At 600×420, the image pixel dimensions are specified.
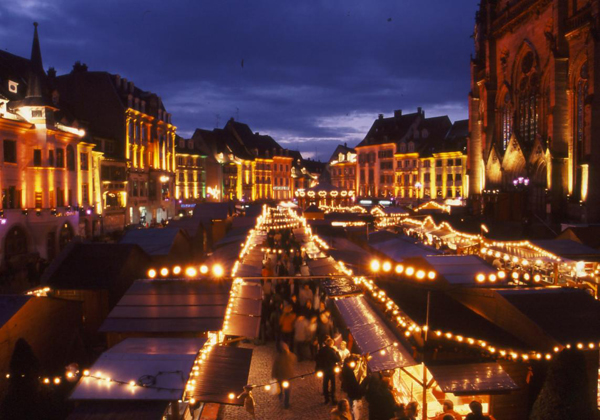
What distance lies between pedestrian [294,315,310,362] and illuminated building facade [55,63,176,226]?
37.3m

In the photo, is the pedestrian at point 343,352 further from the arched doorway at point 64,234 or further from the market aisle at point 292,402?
the arched doorway at point 64,234

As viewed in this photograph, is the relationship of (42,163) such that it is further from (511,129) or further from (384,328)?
(511,129)

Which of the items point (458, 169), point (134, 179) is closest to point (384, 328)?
point (134, 179)

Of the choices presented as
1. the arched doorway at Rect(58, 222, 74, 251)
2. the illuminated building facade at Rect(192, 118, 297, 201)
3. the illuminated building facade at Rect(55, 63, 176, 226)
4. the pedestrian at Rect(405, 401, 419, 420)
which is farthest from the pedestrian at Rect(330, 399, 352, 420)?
the illuminated building facade at Rect(192, 118, 297, 201)

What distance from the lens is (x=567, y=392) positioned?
22.3ft

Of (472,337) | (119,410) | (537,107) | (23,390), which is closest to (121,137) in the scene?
(537,107)

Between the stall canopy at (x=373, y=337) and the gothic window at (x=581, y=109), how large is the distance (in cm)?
2759

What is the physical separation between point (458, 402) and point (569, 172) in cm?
3052

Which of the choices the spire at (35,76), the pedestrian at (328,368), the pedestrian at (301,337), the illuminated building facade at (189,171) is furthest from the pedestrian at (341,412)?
the illuminated building facade at (189,171)

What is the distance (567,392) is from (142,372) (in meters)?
6.01

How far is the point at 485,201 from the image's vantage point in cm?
4631

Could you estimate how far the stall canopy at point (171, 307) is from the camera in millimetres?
10391

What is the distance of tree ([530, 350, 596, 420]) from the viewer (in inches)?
264

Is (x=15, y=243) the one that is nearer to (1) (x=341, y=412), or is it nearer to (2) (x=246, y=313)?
(2) (x=246, y=313)
